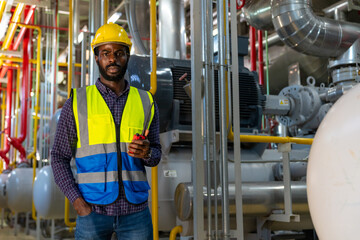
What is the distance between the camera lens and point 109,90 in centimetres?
202

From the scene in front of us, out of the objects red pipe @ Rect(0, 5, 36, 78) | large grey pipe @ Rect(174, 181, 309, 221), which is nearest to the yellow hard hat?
large grey pipe @ Rect(174, 181, 309, 221)

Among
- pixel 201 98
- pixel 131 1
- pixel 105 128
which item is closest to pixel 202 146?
pixel 201 98

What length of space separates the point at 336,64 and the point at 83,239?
144 inches

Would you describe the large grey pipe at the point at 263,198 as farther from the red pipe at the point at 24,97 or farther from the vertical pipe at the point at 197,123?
the red pipe at the point at 24,97

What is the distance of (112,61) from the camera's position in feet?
6.53

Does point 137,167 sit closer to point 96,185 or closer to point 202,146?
point 96,185

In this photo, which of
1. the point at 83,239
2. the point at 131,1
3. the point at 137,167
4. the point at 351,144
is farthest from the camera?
the point at 131,1

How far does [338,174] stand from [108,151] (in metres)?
1.04

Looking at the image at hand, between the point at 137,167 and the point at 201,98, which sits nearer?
the point at 137,167

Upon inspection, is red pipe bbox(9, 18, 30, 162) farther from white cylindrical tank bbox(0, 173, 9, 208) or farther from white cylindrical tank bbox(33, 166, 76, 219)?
white cylindrical tank bbox(33, 166, 76, 219)

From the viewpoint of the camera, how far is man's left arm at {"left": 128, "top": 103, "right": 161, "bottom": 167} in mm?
1837

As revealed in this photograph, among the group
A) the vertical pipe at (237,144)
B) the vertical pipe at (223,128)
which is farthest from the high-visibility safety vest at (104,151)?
the vertical pipe at (237,144)

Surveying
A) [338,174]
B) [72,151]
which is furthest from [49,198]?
[338,174]

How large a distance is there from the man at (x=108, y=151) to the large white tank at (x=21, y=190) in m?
5.28
